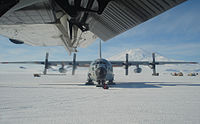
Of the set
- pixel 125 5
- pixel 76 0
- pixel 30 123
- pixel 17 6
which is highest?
pixel 125 5

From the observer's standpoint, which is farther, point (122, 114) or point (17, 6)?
point (122, 114)

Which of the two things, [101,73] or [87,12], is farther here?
[101,73]

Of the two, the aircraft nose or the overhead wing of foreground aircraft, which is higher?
the overhead wing of foreground aircraft

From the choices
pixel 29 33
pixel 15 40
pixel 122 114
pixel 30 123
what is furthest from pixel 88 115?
pixel 15 40

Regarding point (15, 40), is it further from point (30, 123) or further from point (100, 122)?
point (100, 122)

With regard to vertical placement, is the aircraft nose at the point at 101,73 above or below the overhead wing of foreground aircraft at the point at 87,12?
below

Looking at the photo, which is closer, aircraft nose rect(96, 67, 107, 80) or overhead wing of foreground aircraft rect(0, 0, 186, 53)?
overhead wing of foreground aircraft rect(0, 0, 186, 53)

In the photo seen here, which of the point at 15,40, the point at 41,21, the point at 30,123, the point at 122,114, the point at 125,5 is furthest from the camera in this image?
the point at 15,40

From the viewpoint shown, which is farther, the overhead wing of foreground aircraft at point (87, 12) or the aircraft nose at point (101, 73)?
the aircraft nose at point (101, 73)

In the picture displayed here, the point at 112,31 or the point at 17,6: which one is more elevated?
the point at 112,31

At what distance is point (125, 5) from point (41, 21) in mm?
3944

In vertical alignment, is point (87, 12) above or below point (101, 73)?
above

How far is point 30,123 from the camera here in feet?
11.8

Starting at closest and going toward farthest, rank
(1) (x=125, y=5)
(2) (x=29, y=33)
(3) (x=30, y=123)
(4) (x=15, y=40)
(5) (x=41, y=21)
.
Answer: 1. (3) (x=30, y=123)
2. (1) (x=125, y=5)
3. (5) (x=41, y=21)
4. (2) (x=29, y=33)
5. (4) (x=15, y=40)
